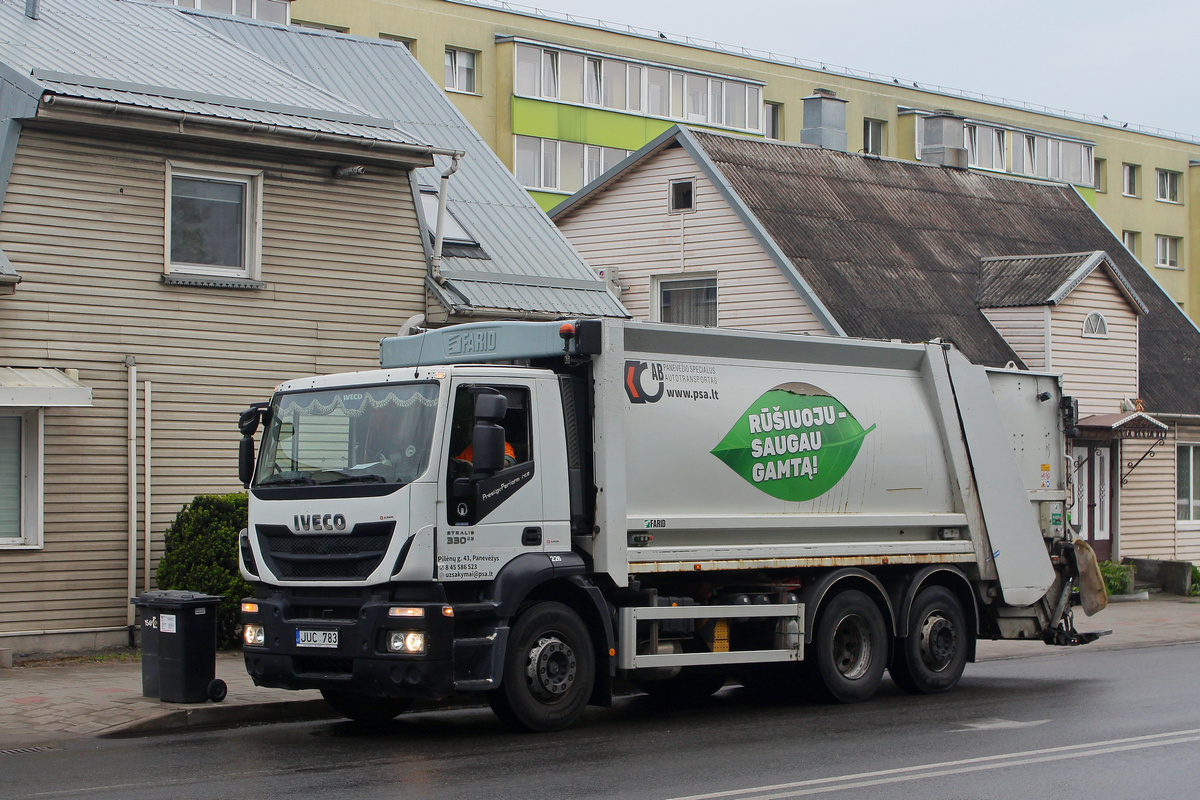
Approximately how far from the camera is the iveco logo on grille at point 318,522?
10641 millimetres

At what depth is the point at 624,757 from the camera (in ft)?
32.9

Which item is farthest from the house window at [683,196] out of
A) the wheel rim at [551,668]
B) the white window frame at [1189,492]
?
the wheel rim at [551,668]

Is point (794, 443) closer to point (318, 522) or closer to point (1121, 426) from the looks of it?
point (318, 522)

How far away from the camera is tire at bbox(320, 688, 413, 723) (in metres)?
11.7

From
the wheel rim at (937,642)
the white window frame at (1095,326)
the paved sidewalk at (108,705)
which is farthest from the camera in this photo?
the white window frame at (1095,326)

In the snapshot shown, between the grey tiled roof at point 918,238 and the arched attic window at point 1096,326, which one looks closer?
the grey tiled roof at point 918,238

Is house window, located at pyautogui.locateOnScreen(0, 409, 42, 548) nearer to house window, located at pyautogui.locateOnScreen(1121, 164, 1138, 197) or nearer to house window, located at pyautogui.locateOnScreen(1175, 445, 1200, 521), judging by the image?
house window, located at pyautogui.locateOnScreen(1175, 445, 1200, 521)

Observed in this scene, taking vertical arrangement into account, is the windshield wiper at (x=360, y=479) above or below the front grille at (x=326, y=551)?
above

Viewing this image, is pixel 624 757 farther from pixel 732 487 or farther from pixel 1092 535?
pixel 1092 535

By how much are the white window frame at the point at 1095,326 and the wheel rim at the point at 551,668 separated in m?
17.1

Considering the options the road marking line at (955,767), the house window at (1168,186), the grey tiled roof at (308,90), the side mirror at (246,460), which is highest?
the house window at (1168,186)

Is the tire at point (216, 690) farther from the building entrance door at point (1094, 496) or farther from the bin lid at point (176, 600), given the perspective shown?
the building entrance door at point (1094, 496)

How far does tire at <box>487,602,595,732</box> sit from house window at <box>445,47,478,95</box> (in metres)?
34.9

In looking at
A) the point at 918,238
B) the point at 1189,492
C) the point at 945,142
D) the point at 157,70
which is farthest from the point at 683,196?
the point at 157,70
